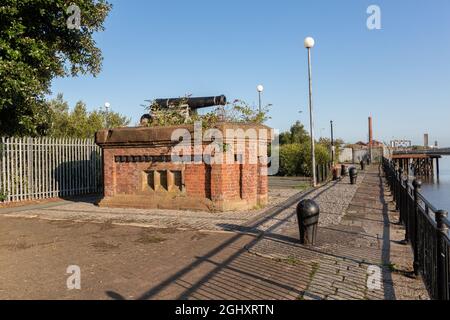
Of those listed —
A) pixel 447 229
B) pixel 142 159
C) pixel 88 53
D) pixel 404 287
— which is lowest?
pixel 404 287

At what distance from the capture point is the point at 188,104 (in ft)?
43.4

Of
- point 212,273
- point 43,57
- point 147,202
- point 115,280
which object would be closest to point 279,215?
point 147,202

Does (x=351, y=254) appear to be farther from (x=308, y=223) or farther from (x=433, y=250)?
(x=433, y=250)

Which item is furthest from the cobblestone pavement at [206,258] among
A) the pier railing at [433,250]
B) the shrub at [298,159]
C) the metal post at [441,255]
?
the shrub at [298,159]

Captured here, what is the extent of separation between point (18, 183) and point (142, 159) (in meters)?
5.39

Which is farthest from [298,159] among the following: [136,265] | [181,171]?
[136,265]

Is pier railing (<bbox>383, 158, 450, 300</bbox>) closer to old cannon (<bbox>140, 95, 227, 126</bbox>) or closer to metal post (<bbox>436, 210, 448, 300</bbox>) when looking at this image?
metal post (<bbox>436, 210, 448, 300</bbox>)

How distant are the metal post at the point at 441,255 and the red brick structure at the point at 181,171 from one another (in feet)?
23.1

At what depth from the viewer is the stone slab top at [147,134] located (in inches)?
426

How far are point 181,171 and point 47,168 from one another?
6771mm

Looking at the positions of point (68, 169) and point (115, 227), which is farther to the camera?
point (68, 169)

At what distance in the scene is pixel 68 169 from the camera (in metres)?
15.9
